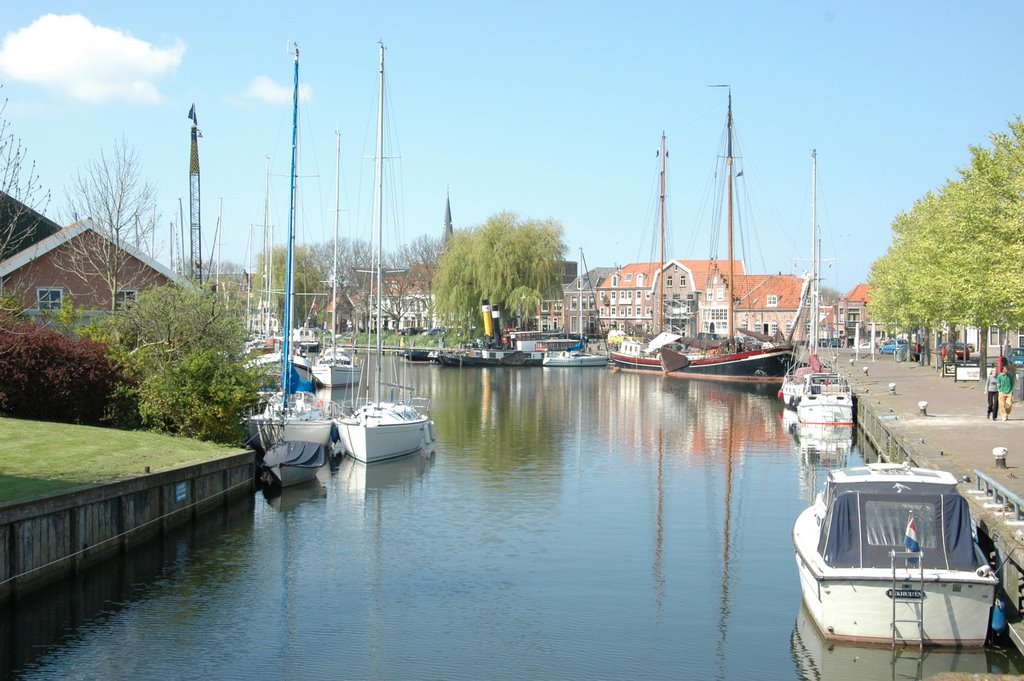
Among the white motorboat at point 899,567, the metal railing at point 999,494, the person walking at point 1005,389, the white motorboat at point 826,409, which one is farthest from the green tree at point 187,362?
the white motorboat at point 826,409

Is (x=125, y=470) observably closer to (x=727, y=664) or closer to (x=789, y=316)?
(x=727, y=664)

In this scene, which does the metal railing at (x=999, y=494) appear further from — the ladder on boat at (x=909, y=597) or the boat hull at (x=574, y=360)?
the boat hull at (x=574, y=360)

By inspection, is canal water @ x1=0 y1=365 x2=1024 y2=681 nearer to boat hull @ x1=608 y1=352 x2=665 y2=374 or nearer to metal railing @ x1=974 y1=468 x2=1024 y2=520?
metal railing @ x1=974 y1=468 x2=1024 y2=520

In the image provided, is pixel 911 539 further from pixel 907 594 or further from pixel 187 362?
pixel 187 362

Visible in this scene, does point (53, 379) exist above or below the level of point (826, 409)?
above

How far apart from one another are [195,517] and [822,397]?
29.6 m

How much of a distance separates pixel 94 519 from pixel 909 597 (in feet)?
49.6

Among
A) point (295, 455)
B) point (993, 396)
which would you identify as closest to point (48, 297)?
point (295, 455)

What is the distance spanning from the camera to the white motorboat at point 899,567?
49.3 ft

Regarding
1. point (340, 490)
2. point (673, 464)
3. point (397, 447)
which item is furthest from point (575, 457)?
point (340, 490)

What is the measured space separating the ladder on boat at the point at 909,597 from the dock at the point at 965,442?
4.79ft

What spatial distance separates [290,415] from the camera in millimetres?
34219

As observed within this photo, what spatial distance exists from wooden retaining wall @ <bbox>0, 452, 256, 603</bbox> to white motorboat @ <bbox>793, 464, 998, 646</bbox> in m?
13.4

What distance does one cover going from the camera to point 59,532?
60.9 ft
